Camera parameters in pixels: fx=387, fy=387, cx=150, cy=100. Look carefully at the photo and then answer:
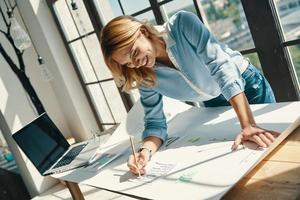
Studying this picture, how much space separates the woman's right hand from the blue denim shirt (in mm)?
147

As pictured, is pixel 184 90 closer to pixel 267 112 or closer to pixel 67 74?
pixel 267 112

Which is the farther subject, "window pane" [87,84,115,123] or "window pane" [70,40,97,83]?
"window pane" [87,84,115,123]

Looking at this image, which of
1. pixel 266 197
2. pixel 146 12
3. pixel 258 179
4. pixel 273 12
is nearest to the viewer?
pixel 266 197

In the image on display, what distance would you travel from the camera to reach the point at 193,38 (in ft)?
4.85

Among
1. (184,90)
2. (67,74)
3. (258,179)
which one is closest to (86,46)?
(67,74)

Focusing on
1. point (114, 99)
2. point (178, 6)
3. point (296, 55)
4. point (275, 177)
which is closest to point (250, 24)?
point (296, 55)

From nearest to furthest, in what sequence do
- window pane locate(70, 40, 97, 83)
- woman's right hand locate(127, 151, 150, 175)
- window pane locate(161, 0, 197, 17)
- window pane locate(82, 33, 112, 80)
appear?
woman's right hand locate(127, 151, 150, 175) < window pane locate(161, 0, 197, 17) < window pane locate(82, 33, 112, 80) < window pane locate(70, 40, 97, 83)

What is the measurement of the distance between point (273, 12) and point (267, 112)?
95cm

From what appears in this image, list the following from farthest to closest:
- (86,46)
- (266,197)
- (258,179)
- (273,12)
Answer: (86,46) → (273,12) → (258,179) → (266,197)

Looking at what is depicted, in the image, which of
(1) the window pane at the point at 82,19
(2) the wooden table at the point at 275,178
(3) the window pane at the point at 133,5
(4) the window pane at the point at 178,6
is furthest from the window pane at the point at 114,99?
(2) the wooden table at the point at 275,178

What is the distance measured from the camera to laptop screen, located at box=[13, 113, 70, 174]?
2.34m

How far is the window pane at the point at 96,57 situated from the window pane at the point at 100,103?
17 cm

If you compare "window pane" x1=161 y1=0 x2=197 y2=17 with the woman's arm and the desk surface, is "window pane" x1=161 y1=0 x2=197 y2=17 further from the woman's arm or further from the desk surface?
the desk surface

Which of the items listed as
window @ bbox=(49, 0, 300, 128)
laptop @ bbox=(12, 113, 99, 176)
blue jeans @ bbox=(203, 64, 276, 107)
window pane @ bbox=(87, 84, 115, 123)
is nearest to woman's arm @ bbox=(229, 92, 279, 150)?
blue jeans @ bbox=(203, 64, 276, 107)
